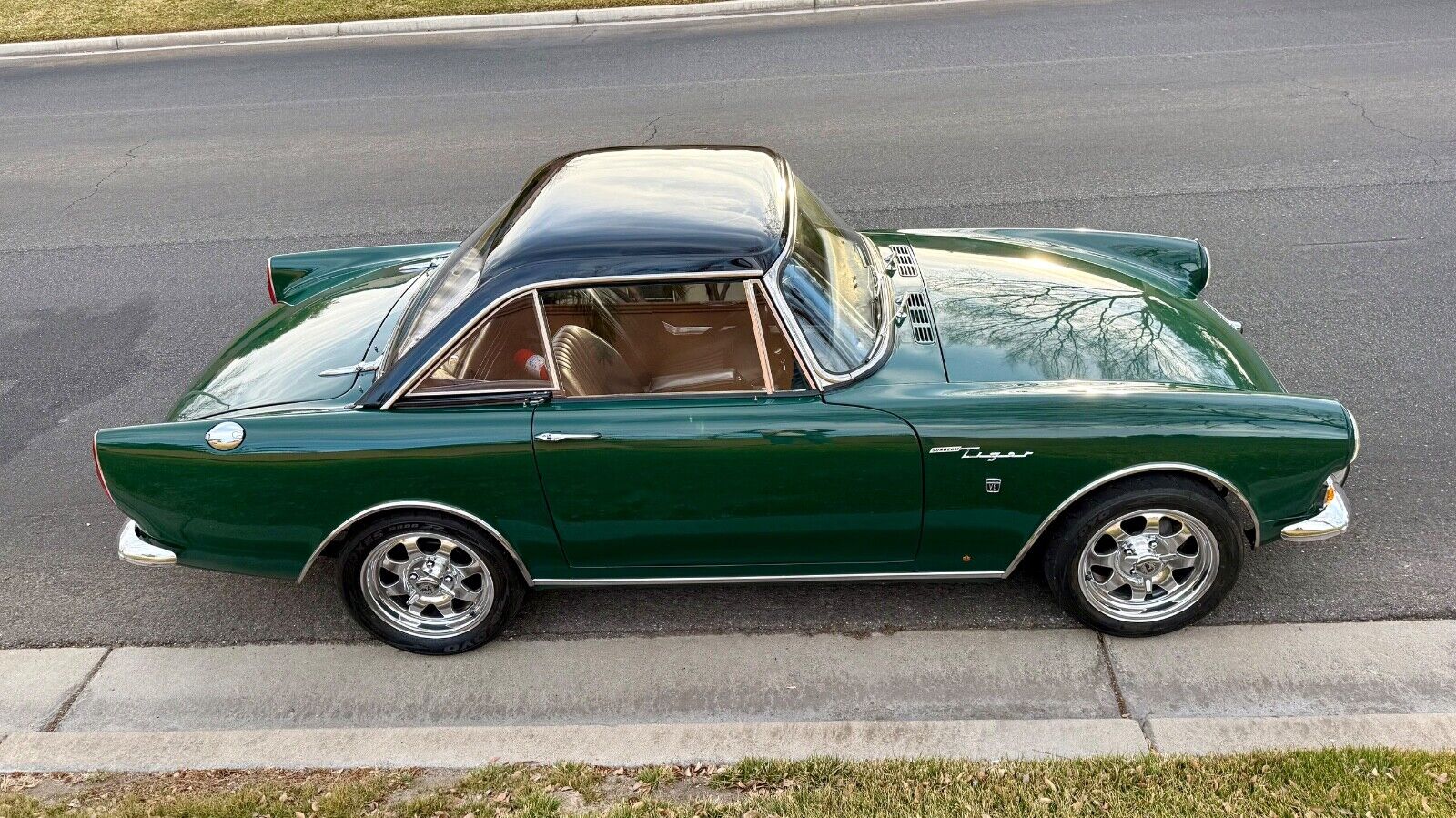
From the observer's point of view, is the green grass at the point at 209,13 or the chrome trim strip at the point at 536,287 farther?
the green grass at the point at 209,13

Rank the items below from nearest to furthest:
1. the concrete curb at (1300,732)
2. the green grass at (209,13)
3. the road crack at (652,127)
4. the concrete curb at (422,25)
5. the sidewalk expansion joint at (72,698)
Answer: the concrete curb at (1300,732) < the sidewalk expansion joint at (72,698) < the road crack at (652,127) < the concrete curb at (422,25) < the green grass at (209,13)

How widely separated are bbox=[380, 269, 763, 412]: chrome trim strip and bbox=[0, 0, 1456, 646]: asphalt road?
1119mm

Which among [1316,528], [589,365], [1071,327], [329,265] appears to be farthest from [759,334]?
[329,265]

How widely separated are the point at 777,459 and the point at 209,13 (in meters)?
14.9

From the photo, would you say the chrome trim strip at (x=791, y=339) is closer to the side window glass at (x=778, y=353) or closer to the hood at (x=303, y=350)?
the side window glass at (x=778, y=353)

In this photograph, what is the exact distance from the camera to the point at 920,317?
4.12 metres

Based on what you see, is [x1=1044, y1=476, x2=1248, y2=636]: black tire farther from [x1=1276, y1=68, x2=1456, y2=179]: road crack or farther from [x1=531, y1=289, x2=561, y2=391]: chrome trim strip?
[x1=1276, y1=68, x2=1456, y2=179]: road crack

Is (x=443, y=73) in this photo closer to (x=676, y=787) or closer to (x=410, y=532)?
(x=410, y=532)

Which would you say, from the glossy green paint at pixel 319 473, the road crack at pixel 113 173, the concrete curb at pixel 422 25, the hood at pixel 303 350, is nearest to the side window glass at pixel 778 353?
the glossy green paint at pixel 319 473

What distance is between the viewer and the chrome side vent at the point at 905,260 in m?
4.50

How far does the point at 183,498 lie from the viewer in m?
3.82

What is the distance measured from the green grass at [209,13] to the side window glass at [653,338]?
11288 millimetres

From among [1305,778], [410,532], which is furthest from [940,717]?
[410,532]

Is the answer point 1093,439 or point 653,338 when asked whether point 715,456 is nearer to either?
point 653,338
